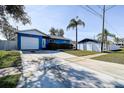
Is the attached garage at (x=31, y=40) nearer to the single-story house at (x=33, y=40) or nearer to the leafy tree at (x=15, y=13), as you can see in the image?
the single-story house at (x=33, y=40)

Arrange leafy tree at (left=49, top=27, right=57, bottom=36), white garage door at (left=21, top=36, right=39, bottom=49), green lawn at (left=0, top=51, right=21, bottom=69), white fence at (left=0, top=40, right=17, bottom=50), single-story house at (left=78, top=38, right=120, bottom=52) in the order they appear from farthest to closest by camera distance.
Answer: leafy tree at (left=49, top=27, right=57, bottom=36) < single-story house at (left=78, top=38, right=120, bottom=52) < white fence at (left=0, top=40, right=17, bottom=50) < white garage door at (left=21, top=36, right=39, bottom=49) < green lawn at (left=0, top=51, right=21, bottom=69)

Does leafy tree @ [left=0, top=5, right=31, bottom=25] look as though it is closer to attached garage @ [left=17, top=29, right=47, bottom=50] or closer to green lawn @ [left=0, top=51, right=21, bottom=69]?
green lawn @ [left=0, top=51, right=21, bottom=69]

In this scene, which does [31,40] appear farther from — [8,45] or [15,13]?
[15,13]

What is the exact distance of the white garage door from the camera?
19.2 metres

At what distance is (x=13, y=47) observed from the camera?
20672mm

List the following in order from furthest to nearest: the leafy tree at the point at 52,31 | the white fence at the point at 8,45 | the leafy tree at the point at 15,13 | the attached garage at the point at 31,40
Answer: the leafy tree at the point at 52,31 < the white fence at the point at 8,45 < the attached garage at the point at 31,40 < the leafy tree at the point at 15,13

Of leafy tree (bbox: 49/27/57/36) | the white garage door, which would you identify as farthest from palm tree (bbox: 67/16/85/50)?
leafy tree (bbox: 49/27/57/36)

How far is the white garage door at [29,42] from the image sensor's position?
19250 millimetres

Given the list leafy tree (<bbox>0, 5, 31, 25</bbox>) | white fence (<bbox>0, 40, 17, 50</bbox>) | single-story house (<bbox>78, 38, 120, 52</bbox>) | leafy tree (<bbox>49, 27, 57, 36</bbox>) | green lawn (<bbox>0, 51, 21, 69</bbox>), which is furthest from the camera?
leafy tree (<bbox>49, 27, 57, 36</bbox>)

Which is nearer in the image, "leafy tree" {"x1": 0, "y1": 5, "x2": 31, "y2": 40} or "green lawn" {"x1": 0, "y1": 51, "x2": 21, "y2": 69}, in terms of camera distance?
"green lawn" {"x1": 0, "y1": 51, "x2": 21, "y2": 69}

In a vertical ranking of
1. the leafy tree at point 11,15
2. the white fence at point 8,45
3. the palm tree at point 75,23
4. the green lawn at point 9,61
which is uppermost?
the palm tree at point 75,23

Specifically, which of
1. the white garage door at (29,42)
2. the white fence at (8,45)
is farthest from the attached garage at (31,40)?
the white fence at (8,45)
